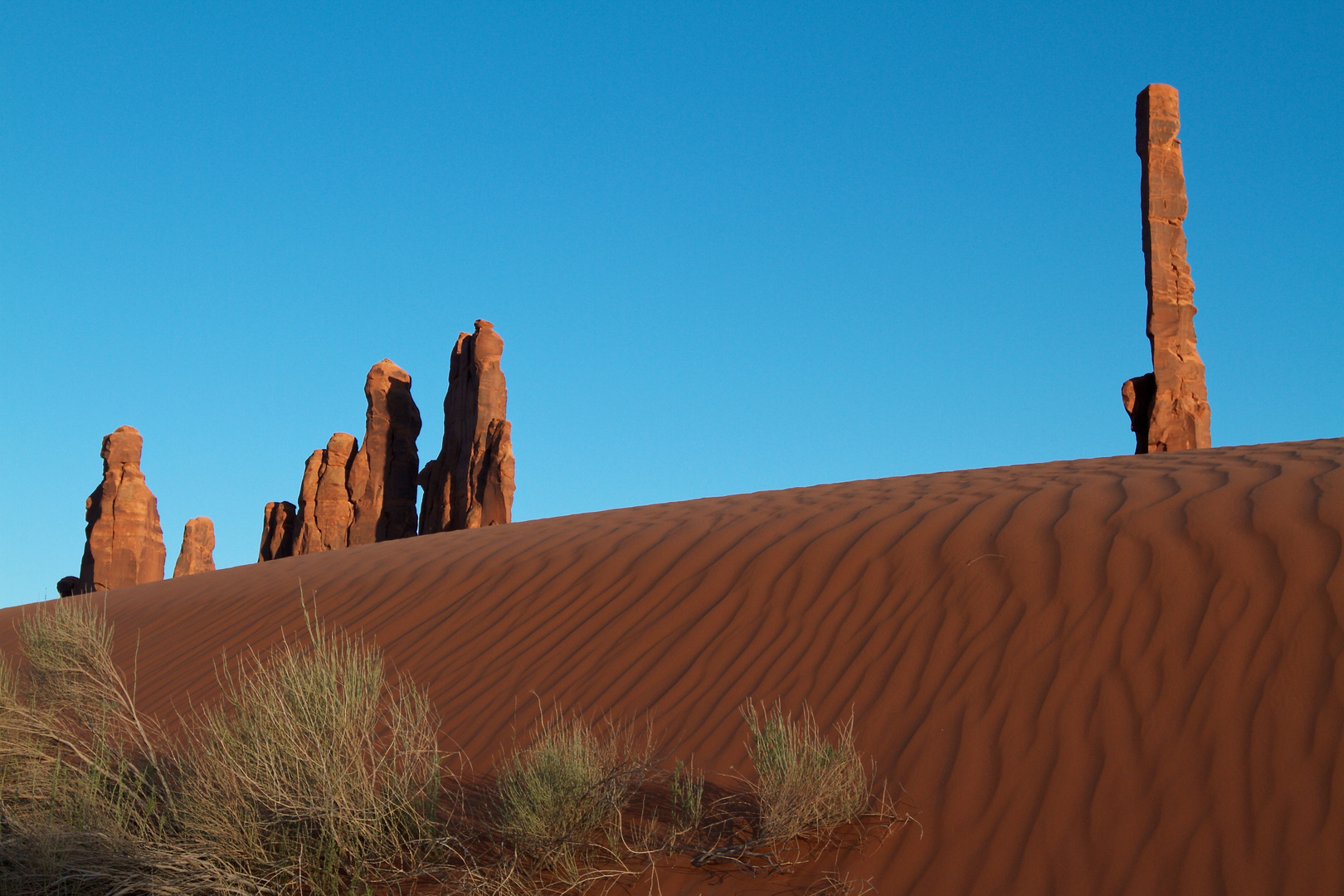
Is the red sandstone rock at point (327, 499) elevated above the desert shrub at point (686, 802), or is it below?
above

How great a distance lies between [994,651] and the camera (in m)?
4.75

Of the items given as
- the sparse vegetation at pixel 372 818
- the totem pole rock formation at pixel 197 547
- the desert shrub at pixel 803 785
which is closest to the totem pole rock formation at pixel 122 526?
the totem pole rock formation at pixel 197 547

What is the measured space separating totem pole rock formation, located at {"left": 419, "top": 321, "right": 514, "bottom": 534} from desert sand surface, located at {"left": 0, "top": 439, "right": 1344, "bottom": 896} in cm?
2412

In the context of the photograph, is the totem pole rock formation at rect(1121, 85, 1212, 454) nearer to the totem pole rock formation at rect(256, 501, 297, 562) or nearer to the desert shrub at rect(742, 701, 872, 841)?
the desert shrub at rect(742, 701, 872, 841)

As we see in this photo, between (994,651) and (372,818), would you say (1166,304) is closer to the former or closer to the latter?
(994,651)

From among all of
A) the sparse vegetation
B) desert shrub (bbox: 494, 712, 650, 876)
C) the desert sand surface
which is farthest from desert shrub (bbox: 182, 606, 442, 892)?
the desert sand surface

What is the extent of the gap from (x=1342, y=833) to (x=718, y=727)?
7.46ft

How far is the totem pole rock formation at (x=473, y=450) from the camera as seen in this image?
3256 centimetres

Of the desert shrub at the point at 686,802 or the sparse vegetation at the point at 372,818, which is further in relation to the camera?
the desert shrub at the point at 686,802

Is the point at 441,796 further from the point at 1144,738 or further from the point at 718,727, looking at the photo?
the point at 1144,738

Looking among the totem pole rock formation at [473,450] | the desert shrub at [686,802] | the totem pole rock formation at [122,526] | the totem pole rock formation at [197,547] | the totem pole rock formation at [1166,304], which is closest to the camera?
the desert shrub at [686,802]

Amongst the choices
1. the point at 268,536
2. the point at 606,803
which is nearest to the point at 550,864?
the point at 606,803

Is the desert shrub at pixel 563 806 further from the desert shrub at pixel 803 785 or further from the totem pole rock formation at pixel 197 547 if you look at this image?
the totem pole rock formation at pixel 197 547

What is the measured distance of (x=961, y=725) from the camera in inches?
168
